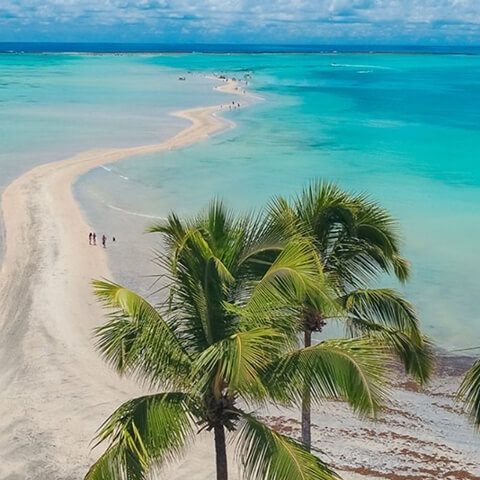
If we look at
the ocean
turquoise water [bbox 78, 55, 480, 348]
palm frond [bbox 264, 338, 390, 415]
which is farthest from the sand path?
palm frond [bbox 264, 338, 390, 415]

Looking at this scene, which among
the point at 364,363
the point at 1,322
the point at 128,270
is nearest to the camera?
the point at 364,363

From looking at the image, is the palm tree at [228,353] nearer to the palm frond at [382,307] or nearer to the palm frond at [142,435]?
the palm frond at [142,435]

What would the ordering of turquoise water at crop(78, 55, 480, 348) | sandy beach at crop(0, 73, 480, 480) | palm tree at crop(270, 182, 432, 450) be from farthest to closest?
turquoise water at crop(78, 55, 480, 348)
sandy beach at crop(0, 73, 480, 480)
palm tree at crop(270, 182, 432, 450)

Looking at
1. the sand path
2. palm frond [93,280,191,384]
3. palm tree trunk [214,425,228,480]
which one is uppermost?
palm frond [93,280,191,384]

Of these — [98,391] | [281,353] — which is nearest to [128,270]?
[98,391]

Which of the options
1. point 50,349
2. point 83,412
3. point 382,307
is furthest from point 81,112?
point 382,307

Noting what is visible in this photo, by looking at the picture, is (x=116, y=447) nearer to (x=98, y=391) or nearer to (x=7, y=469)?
(x=7, y=469)

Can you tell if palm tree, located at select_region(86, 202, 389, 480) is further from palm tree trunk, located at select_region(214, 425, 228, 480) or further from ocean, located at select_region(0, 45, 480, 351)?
ocean, located at select_region(0, 45, 480, 351)
